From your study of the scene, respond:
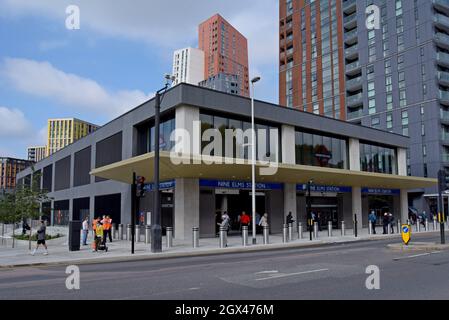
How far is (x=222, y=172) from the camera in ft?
86.8

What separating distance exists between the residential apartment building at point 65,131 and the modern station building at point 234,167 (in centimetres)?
8414

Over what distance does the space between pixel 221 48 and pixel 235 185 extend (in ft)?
518

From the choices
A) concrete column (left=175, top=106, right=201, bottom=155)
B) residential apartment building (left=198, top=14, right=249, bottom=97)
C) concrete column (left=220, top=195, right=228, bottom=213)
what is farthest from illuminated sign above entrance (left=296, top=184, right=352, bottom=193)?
residential apartment building (left=198, top=14, right=249, bottom=97)

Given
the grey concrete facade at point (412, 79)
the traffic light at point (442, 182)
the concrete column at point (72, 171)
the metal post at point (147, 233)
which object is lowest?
the metal post at point (147, 233)

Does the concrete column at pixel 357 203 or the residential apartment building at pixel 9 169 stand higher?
the residential apartment building at pixel 9 169

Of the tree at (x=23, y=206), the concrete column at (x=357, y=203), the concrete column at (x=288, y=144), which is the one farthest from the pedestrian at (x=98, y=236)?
the concrete column at (x=357, y=203)

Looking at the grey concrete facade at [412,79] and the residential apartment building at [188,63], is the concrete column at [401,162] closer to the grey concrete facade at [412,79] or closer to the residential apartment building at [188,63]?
the grey concrete facade at [412,79]

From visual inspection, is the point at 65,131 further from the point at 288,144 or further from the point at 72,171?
the point at 288,144

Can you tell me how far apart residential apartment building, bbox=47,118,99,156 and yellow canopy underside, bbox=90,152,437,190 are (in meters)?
102

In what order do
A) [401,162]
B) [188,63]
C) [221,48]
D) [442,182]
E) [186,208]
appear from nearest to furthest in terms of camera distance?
[442,182] → [186,208] → [401,162] → [188,63] → [221,48]

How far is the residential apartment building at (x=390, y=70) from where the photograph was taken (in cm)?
6316

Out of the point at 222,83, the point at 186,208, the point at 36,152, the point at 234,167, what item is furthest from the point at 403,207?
the point at 36,152

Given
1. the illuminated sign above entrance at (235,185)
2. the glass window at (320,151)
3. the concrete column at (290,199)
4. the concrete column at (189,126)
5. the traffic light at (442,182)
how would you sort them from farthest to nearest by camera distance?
the glass window at (320,151) < the concrete column at (290,199) < the illuminated sign above entrance at (235,185) < the concrete column at (189,126) < the traffic light at (442,182)

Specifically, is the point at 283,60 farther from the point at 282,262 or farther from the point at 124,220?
the point at 282,262
